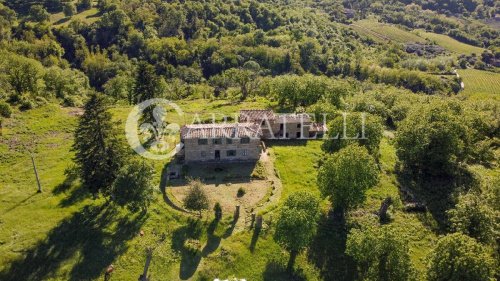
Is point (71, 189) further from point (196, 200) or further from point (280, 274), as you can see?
point (280, 274)

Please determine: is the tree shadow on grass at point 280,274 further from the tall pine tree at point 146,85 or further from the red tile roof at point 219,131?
the tall pine tree at point 146,85

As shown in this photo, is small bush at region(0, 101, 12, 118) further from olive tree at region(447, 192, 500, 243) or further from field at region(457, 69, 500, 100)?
field at region(457, 69, 500, 100)

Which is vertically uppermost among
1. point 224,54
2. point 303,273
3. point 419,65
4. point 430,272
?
point 430,272

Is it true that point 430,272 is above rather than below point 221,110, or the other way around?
above

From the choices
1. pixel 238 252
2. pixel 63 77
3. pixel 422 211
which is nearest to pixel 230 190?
pixel 238 252

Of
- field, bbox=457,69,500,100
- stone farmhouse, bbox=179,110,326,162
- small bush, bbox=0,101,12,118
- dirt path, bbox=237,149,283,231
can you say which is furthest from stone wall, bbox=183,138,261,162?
field, bbox=457,69,500,100

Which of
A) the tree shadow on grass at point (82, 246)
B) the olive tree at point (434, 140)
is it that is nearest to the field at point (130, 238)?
the tree shadow on grass at point (82, 246)

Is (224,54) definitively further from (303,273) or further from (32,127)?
(303,273)
